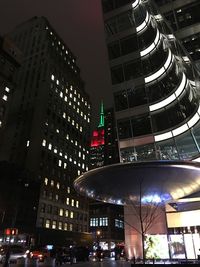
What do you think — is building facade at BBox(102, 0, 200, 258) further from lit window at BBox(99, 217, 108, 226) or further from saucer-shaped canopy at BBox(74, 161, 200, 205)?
lit window at BBox(99, 217, 108, 226)

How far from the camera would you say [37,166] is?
84250 mm

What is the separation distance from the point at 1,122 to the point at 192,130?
64.8 meters

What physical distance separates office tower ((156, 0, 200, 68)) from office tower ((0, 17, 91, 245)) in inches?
2436

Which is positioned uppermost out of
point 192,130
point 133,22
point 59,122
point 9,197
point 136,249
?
point 59,122

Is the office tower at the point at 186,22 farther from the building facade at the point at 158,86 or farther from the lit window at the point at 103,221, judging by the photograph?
the lit window at the point at 103,221

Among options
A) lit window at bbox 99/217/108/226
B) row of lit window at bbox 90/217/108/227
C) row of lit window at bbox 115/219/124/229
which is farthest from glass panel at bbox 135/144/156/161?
row of lit window at bbox 115/219/124/229

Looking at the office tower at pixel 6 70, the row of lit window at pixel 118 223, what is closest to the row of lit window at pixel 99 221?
the row of lit window at pixel 118 223

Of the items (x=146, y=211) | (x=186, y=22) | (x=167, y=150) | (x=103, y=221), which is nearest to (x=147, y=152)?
(x=167, y=150)

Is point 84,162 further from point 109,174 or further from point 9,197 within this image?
point 109,174

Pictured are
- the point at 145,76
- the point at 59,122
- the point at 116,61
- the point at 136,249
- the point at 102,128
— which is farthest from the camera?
the point at 102,128

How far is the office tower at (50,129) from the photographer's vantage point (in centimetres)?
8456

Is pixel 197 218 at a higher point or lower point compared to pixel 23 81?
lower

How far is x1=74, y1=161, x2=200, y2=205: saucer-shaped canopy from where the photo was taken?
19.7m

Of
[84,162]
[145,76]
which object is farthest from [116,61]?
[84,162]
